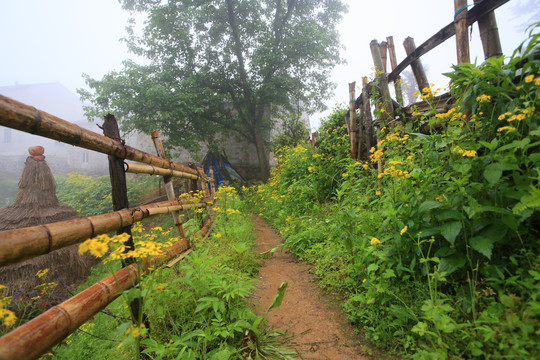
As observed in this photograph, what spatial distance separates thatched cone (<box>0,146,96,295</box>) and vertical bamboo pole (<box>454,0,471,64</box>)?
6.74 metres

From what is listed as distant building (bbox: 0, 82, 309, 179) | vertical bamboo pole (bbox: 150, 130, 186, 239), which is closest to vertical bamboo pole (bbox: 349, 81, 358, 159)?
vertical bamboo pole (bbox: 150, 130, 186, 239)

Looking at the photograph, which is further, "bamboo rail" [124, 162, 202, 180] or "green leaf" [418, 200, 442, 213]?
"bamboo rail" [124, 162, 202, 180]

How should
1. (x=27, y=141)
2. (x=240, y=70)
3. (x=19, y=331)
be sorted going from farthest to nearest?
(x=27, y=141)
(x=240, y=70)
(x=19, y=331)

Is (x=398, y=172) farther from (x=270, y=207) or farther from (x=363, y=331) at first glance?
(x=270, y=207)

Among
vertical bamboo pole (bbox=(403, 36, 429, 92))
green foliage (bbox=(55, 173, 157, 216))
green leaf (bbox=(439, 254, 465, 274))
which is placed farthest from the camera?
green foliage (bbox=(55, 173, 157, 216))

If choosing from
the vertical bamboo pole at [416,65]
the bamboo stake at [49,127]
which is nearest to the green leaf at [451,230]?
the bamboo stake at [49,127]

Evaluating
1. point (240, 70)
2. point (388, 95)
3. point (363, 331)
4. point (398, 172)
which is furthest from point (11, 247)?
point (240, 70)

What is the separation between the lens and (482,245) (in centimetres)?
142

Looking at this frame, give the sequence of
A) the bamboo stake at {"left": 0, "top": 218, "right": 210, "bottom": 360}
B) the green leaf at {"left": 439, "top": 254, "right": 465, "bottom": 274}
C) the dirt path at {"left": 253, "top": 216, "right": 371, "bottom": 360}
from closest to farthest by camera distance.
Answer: the bamboo stake at {"left": 0, "top": 218, "right": 210, "bottom": 360} → the green leaf at {"left": 439, "top": 254, "right": 465, "bottom": 274} → the dirt path at {"left": 253, "top": 216, "right": 371, "bottom": 360}

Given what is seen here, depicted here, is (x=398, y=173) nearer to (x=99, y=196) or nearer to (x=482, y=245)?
(x=482, y=245)

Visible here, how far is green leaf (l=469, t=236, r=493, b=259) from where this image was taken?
139 cm

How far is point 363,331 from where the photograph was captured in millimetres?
1773

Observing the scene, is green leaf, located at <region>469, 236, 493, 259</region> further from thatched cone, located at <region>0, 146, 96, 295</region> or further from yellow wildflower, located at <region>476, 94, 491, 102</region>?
thatched cone, located at <region>0, 146, 96, 295</region>

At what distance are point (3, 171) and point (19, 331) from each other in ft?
122
